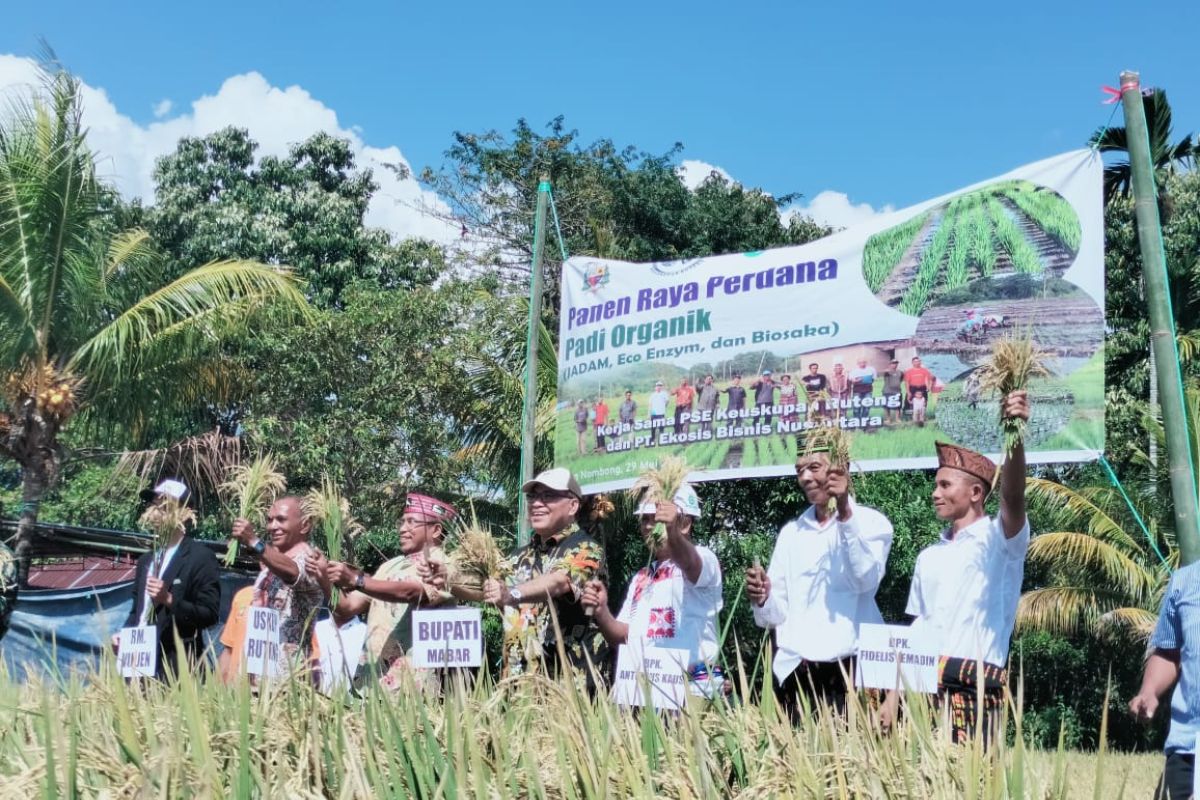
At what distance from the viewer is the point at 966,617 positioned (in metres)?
3.93

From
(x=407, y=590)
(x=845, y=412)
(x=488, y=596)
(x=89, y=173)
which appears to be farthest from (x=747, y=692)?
(x=89, y=173)

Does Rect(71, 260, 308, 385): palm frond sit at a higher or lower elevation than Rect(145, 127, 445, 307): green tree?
lower

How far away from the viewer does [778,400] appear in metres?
7.08

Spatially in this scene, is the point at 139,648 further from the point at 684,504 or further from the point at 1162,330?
the point at 1162,330

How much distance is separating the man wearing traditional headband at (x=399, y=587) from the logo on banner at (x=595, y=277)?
115 inches

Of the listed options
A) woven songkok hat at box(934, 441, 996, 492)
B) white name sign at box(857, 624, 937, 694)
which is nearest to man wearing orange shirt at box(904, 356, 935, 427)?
woven songkok hat at box(934, 441, 996, 492)

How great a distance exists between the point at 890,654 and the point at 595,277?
16.2ft

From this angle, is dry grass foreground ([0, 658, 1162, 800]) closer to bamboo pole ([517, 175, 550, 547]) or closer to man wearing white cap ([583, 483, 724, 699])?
man wearing white cap ([583, 483, 724, 699])

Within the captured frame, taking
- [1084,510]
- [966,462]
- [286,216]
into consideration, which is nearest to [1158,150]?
[1084,510]

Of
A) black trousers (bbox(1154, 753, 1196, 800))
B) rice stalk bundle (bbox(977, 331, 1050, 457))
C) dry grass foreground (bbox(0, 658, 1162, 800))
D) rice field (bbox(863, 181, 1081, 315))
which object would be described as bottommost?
black trousers (bbox(1154, 753, 1196, 800))

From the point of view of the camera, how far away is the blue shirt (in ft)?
10.6

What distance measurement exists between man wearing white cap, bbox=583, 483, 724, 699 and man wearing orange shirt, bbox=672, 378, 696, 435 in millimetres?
2842

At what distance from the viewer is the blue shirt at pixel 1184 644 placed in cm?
323

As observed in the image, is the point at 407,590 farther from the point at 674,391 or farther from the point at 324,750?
the point at 674,391
